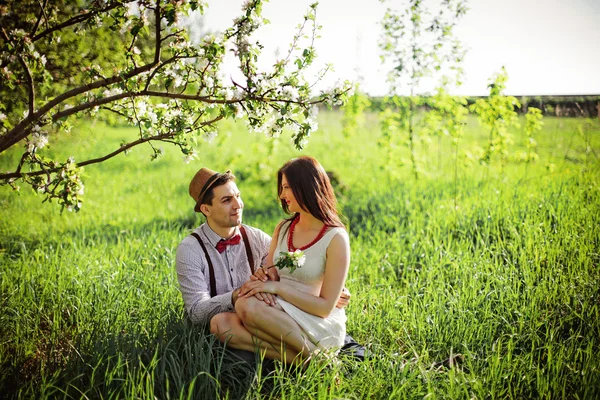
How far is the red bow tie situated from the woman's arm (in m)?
0.52

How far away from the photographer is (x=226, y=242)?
3.52 meters

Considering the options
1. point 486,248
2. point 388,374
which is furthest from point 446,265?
point 388,374

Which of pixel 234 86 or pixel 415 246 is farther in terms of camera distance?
pixel 415 246

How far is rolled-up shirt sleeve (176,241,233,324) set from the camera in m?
3.26

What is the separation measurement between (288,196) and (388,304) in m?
1.42

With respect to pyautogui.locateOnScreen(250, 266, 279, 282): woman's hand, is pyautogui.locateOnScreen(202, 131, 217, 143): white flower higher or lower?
higher

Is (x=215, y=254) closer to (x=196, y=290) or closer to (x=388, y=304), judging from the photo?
(x=196, y=290)

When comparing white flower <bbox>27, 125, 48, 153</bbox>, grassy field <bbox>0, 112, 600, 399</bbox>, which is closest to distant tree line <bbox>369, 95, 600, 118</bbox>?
grassy field <bbox>0, 112, 600, 399</bbox>

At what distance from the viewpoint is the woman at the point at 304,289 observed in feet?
9.92

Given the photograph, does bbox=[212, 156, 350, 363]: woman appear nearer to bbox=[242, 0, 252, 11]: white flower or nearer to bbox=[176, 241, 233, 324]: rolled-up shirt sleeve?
bbox=[176, 241, 233, 324]: rolled-up shirt sleeve

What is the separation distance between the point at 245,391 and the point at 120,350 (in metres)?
0.91

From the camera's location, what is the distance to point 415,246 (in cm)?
509

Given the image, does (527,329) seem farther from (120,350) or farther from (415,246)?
(120,350)

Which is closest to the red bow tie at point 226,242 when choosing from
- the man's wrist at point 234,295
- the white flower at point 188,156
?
the man's wrist at point 234,295
